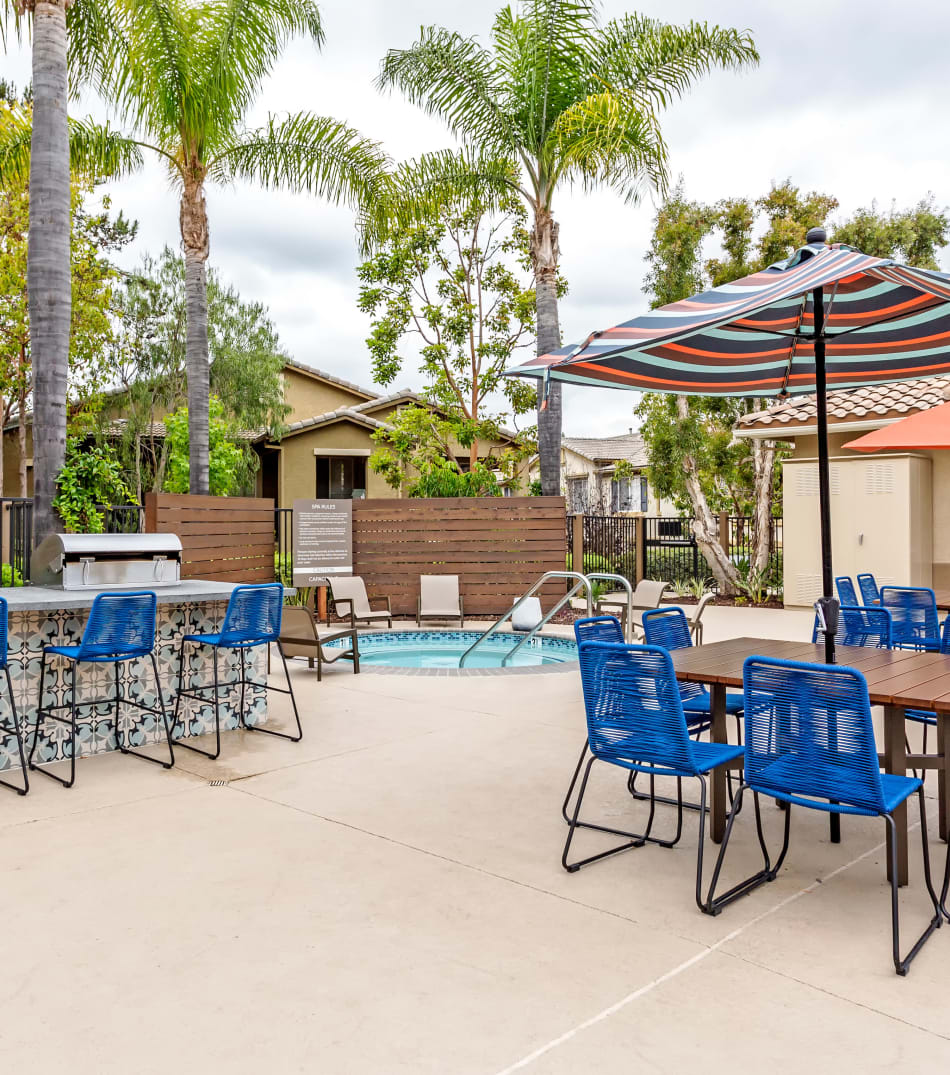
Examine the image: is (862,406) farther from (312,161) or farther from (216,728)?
(216,728)

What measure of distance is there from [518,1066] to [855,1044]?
1011 millimetres

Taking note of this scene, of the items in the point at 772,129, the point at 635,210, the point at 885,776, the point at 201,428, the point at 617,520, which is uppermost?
the point at 772,129

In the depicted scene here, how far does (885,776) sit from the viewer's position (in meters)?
3.70

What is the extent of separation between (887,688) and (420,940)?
218 centimetres

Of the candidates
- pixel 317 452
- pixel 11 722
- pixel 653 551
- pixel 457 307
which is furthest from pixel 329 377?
pixel 11 722

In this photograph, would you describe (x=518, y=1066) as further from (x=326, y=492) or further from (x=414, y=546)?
(x=326, y=492)

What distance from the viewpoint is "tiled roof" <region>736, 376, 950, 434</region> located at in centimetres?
1367

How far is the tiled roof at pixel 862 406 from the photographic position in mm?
13672

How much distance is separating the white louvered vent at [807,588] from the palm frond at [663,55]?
7.89 metres

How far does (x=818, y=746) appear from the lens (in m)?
3.34

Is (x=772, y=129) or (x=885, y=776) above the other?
(x=772, y=129)

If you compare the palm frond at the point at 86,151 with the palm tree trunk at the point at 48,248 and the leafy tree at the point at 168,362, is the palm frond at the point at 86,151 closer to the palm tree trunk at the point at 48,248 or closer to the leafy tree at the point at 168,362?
the palm tree trunk at the point at 48,248

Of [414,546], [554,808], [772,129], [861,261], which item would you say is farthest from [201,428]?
[772,129]

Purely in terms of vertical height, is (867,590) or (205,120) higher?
(205,120)
